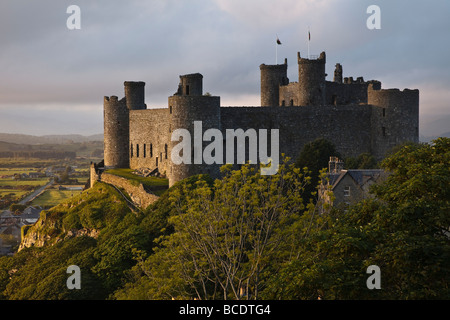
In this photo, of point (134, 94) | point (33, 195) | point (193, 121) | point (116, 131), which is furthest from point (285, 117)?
point (33, 195)

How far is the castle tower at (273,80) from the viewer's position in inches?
1982

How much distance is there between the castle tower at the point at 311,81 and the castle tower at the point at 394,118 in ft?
→ 14.8

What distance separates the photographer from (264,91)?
167 ft

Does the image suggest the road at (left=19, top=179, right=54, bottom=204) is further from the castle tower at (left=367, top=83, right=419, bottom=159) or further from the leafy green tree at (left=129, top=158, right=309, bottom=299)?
the leafy green tree at (left=129, top=158, right=309, bottom=299)

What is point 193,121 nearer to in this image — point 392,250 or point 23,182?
point 392,250

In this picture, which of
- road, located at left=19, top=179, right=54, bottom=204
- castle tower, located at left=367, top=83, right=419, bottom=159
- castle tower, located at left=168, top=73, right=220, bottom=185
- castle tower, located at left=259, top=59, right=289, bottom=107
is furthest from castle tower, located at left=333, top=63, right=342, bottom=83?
road, located at left=19, top=179, right=54, bottom=204

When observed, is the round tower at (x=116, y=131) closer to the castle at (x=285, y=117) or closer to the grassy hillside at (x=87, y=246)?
the castle at (x=285, y=117)

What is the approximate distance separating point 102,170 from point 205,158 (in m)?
16.3

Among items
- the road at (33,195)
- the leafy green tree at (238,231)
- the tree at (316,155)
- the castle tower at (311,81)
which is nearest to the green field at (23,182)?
the road at (33,195)

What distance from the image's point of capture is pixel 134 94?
50125 millimetres

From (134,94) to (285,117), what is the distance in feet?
46.1

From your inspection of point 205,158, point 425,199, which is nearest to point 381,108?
point 205,158

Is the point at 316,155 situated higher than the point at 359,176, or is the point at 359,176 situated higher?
the point at 316,155

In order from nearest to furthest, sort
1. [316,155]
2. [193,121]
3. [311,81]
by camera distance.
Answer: [193,121]
[316,155]
[311,81]
